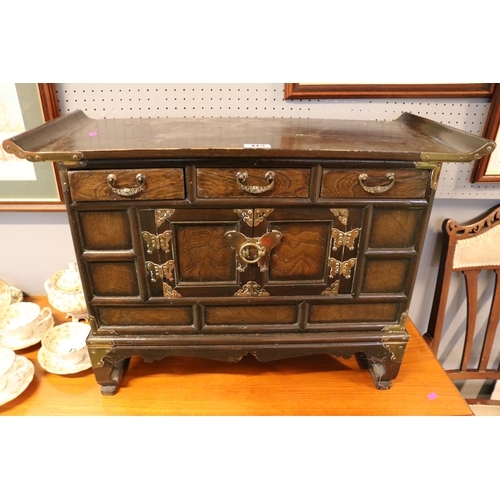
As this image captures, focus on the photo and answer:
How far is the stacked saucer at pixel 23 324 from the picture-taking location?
5.32 feet

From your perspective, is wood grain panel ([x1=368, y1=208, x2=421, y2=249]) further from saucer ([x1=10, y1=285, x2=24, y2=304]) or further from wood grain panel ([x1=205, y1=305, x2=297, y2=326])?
saucer ([x1=10, y1=285, x2=24, y2=304])

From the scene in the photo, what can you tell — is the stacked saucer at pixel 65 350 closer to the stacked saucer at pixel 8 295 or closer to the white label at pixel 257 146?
the stacked saucer at pixel 8 295

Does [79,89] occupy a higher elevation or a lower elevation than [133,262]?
higher

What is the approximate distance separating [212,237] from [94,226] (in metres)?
0.36

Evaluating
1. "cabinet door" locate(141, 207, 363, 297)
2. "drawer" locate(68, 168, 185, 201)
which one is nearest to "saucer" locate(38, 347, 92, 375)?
"cabinet door" locate(141, 207, 363, 297)

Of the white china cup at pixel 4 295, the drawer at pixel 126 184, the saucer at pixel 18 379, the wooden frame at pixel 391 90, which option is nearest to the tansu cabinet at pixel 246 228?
the drawer at pixel 126 184

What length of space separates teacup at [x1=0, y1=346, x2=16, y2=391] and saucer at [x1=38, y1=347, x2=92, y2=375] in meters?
0.11

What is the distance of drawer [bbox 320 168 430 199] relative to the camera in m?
1.20

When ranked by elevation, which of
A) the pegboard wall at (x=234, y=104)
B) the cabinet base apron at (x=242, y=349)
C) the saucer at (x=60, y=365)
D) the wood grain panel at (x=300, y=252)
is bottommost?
the saucer at (x=60, y=365)

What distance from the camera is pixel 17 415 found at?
1.41 m

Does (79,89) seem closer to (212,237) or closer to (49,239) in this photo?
(49,239)

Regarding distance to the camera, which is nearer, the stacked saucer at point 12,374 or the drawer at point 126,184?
the drawer at point 126,184

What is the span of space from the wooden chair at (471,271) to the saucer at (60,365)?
1540 millimetres
